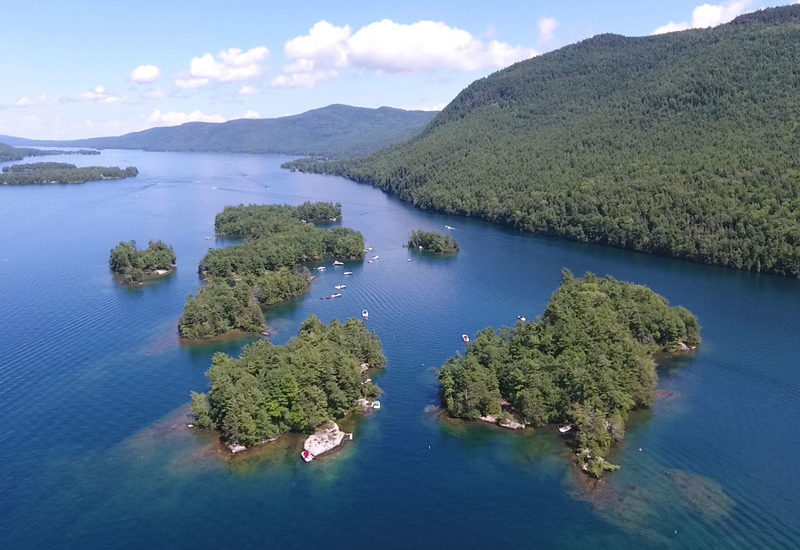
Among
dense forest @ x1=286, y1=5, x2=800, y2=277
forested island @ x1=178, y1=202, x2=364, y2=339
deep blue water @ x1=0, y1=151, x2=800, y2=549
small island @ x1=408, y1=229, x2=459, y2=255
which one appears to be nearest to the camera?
deep blue water @ x1=0, y1=151, x2=800, y2=549

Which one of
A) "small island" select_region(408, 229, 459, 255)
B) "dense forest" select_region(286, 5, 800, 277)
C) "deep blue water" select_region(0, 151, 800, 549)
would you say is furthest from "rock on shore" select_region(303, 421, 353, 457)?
"dense forest" select_region(286, 5, 800, 277)

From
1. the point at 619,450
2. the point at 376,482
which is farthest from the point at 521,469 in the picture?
the point at 376,482

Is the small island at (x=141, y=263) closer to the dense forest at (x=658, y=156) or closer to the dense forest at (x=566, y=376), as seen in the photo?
the dense forest at (x=566, y=376)

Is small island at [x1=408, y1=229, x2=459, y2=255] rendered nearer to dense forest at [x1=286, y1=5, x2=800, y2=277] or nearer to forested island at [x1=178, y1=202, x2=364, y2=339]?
forested island at [x1=178, y1=202, x2=364, y2=339]

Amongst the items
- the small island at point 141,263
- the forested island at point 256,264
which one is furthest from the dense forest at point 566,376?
the small island at point 141,263

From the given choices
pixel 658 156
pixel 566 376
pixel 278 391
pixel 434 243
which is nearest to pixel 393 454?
pixel 278 391

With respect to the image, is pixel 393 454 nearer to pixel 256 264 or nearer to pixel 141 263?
pixel 256 264
